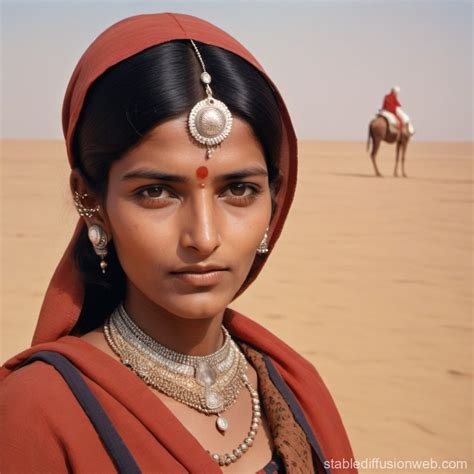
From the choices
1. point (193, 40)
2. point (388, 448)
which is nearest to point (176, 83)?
point (193, 40)

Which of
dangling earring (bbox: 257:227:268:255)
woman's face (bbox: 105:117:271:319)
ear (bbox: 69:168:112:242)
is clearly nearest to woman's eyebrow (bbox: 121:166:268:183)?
woman's face (bbox: 105:117:271:319)

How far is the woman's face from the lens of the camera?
67.9 inches

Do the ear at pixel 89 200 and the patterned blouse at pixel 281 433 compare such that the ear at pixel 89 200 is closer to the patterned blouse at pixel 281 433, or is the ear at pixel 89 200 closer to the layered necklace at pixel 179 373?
the layered necklace at pixel 179 373

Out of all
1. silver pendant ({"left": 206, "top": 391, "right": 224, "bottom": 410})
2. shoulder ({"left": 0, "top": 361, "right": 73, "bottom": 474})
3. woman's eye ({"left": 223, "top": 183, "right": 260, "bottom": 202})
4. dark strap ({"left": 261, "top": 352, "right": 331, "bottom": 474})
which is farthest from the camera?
dark strap ({"left": 261, "top": 352, "right": 331, "bottom": 474})

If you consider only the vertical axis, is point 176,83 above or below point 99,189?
above

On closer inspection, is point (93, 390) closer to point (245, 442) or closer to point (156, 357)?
point (156, 357)

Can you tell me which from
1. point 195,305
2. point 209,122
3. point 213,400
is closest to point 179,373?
point 213,400

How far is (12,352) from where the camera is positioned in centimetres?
620

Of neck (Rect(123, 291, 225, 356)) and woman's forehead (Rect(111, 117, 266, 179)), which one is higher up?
woman's forehead (Rect(111, 117, 266, 179))

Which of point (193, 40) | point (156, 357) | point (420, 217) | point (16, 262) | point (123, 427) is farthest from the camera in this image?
point (420, 217)

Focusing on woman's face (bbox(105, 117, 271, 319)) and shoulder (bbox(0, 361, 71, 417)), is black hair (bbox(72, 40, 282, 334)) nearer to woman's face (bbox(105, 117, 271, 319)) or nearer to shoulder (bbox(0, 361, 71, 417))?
woman's face (bbox(105, 117, 271, 319))

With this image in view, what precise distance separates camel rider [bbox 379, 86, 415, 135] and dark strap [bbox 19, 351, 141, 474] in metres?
20.7

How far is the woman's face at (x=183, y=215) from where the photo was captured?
1725 mm

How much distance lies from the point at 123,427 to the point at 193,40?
0.85 metres
